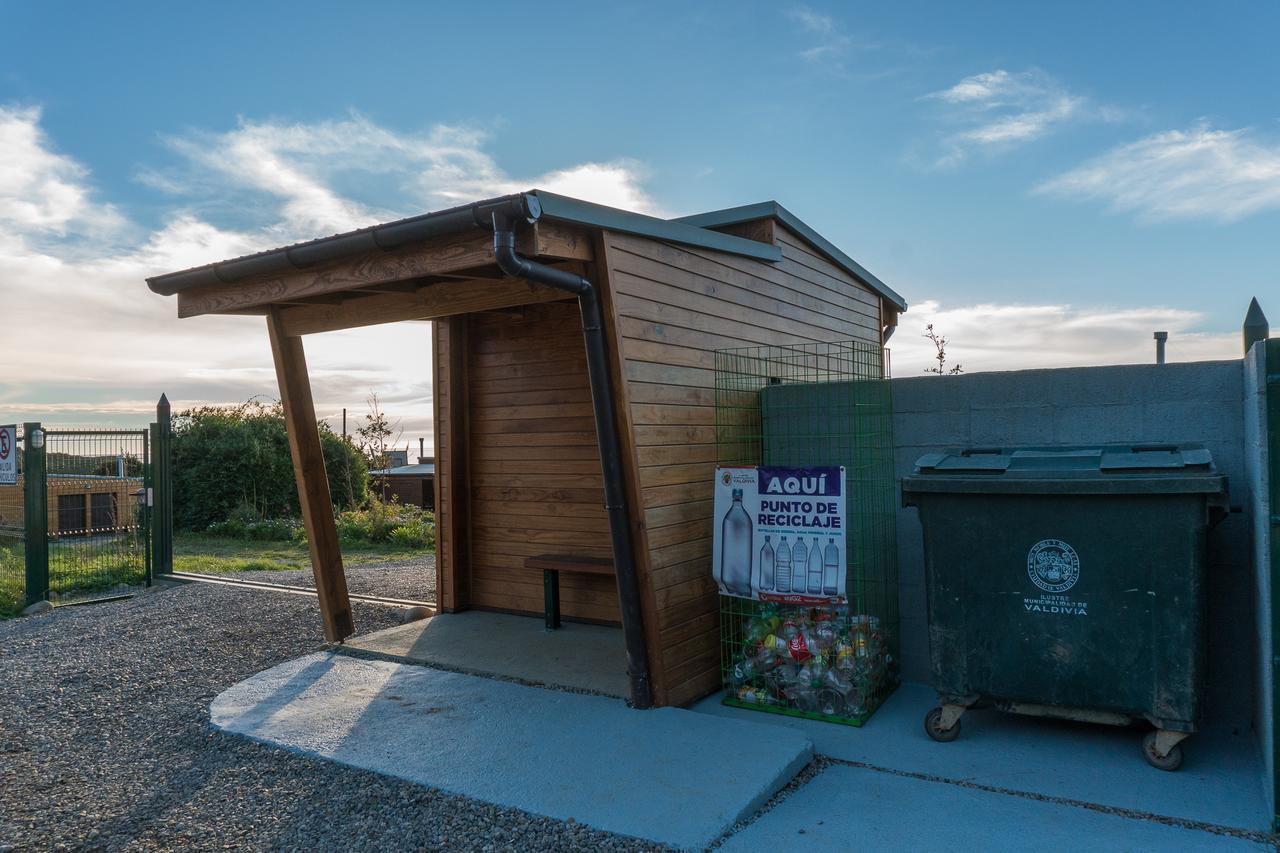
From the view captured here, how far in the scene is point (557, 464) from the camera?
21.5 ft

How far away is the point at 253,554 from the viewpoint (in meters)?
12.3

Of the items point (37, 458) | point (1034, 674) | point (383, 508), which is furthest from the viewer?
point (383, 508)

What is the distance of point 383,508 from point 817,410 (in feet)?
35.5

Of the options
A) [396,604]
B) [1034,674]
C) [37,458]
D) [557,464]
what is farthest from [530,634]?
[37,458]

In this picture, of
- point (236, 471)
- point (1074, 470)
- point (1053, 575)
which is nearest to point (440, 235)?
point (1074, 470)

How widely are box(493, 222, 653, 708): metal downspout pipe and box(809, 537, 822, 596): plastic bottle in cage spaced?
0.91 meters

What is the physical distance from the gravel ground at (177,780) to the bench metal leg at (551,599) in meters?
1.79

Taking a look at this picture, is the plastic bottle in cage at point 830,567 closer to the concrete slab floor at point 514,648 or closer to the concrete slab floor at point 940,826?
the concrete slab floor at point 940,826

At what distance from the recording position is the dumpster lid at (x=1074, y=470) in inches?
138

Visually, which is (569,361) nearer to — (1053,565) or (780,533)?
(780,533)

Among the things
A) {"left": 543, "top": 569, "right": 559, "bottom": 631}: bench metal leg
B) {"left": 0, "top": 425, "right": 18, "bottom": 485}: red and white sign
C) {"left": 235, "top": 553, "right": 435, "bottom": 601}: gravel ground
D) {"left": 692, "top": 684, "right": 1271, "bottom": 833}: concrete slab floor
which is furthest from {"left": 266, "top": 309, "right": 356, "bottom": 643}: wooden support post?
{"left": 0, "top": 425, "right": 18, "bottom": 485}: red and white sign

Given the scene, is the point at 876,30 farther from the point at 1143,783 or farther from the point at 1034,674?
the point at 1143,783

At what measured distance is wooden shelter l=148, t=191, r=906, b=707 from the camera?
4.30m

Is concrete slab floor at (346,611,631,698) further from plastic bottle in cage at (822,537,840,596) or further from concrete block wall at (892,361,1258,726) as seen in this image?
concrete block wall at (892,361,1258,726)
